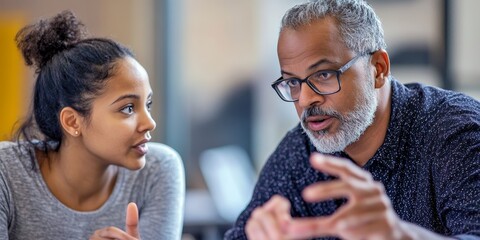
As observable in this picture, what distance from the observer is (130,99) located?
2014mm

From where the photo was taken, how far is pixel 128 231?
73.4 inches

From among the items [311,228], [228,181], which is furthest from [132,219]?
[228,181]

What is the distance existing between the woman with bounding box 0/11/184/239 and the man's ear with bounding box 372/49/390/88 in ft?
1.83

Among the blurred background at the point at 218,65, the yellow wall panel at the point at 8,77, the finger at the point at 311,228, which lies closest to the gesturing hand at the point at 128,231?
the finger at the point at 311,228

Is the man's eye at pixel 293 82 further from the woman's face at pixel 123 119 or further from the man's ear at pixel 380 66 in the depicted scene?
the woman's face at pixel 123 119

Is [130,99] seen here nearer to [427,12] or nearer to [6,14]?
[6,14]

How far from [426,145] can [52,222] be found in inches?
37.0

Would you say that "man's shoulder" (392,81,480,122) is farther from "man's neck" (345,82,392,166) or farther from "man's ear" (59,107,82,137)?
"man's ear" (59,107,82,137)

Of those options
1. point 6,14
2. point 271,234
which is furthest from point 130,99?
point 6,14

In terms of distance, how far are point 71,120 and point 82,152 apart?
0.31 feet

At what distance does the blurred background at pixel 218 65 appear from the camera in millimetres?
4250

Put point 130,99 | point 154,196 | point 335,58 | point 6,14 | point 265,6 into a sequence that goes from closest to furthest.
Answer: point 335,58 → point 130,99 → point 154,196 → point 6,14 → point 265,6

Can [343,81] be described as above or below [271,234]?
above

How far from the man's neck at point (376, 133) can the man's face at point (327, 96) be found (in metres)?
0.05
